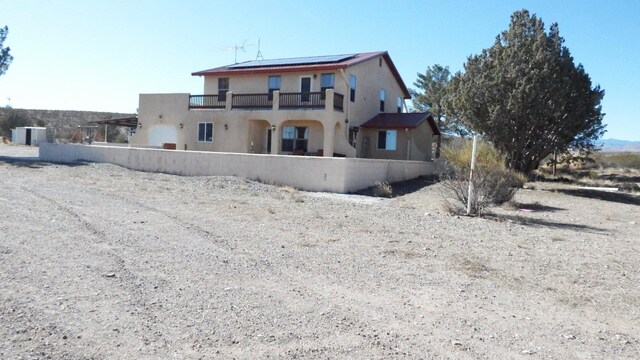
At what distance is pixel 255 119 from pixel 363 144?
6.63 meters

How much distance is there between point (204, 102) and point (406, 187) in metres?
14.3

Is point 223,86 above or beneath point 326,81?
beneath

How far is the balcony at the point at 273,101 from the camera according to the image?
1078 inches

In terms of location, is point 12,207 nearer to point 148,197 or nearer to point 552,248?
point 148,197

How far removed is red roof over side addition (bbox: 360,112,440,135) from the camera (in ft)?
99.6

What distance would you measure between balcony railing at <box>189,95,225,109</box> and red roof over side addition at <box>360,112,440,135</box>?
8.59 meters

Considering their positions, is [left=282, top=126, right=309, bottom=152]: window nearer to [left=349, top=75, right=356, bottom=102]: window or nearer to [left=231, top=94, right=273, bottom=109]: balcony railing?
[left=231, top=94, right=273, bottom=109]: balcony railing

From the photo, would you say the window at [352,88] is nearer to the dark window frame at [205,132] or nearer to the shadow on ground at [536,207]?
the dark window frame at [205,132]

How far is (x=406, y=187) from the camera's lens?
898 inches

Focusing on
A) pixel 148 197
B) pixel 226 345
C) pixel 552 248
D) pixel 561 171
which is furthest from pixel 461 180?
pixel 561 171

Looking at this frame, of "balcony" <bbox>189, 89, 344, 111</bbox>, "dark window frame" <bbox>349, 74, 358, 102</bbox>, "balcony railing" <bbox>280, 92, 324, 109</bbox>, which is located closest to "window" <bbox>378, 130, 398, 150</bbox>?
"dark window frame" <bbox>349, 74, 358, 102</bbox>

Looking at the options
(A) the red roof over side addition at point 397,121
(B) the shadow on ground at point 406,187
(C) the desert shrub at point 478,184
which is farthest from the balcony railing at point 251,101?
(C) the desert shrub at point 478,184

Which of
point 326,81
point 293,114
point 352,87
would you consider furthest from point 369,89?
point 293,114

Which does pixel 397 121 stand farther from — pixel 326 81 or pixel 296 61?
pixel 296 61
